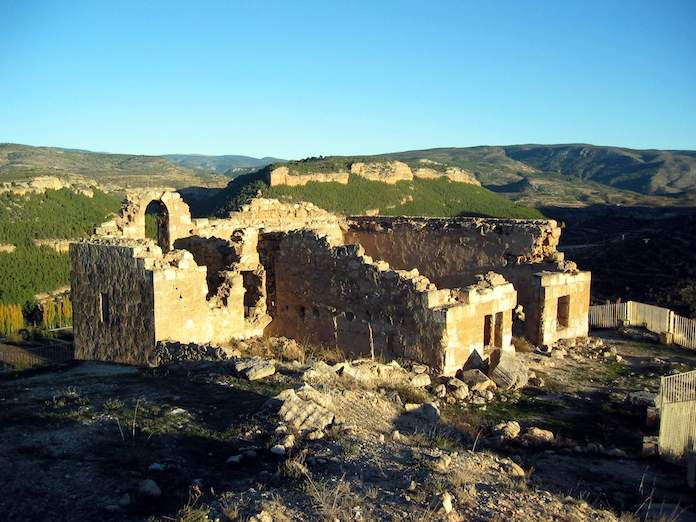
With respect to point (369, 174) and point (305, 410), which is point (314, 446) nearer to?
point (305, 410)

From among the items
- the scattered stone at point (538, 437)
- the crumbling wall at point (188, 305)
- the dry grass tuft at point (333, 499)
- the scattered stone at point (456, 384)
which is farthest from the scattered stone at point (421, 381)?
the dry grass tuft at point (333, 499)

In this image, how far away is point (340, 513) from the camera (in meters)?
4.49

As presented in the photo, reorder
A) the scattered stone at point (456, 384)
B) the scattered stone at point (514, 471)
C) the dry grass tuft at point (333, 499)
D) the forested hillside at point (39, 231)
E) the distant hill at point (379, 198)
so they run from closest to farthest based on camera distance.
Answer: the dry grass tuft at point (333, 499), the scattered stone at point (514, 471), the scattered stone at point (456, 384), the forested hillside at point (39, 231), the distant hill at point (379, 198)

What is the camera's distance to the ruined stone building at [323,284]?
10094 mm

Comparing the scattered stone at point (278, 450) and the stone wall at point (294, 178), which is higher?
the stone wall at point (294, 178)

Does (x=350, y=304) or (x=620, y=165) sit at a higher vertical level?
(x=620, y=165)

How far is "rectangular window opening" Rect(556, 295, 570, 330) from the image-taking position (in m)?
13.8

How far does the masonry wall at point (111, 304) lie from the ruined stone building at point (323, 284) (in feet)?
0.08

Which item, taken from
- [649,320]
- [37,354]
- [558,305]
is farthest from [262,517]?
[37,354]

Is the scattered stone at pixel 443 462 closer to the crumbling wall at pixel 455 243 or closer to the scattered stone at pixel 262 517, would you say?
the scattered stone at pixel 262 517

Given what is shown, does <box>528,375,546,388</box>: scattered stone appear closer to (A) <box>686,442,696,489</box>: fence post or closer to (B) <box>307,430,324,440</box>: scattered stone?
(A) <box>686,442,696,489</box>: fence post

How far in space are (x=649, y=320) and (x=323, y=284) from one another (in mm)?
8751

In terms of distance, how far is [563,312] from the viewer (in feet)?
45.9

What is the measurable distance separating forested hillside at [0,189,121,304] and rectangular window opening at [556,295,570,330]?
81.8 feet
